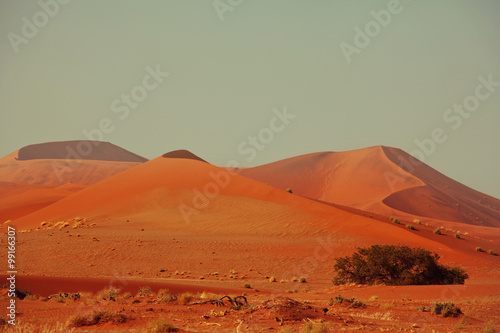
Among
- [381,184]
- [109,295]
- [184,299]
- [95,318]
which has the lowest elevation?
[109,295]

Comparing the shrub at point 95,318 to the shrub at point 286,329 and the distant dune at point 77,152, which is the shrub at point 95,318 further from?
the distant dune at point 77,152

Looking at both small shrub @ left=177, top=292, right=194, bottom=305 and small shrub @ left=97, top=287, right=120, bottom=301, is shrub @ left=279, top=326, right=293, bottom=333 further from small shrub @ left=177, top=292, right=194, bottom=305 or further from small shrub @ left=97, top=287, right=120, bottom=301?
small shrub @ left=97, top=287, right=120, bottom=301

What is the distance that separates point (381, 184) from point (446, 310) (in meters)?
74.4

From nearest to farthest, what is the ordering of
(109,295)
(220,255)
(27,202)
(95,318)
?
(95,318), (109,295), (220,255), (27,202)

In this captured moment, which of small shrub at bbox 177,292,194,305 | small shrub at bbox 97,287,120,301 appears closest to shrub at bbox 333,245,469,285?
small shrub at bbox 177,292,194,305

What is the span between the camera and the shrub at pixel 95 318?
11.8 metres

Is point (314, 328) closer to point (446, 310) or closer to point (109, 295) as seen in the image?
point (446, 310)

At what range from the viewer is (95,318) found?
12.2 metres

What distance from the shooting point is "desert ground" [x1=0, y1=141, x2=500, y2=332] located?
13.1 meters

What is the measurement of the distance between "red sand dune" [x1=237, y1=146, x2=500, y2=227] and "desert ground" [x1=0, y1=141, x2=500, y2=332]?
57 cm

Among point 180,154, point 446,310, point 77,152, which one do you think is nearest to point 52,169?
point 77,152

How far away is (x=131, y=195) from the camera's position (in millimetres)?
49906

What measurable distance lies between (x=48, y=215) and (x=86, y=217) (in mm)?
5583

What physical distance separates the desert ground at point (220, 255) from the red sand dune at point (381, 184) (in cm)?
57
